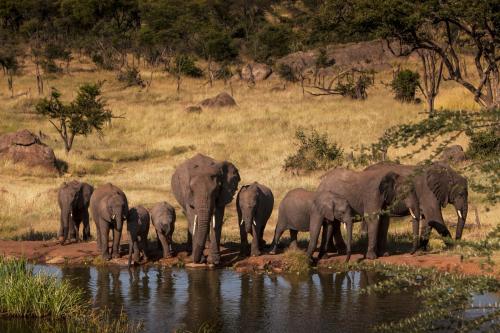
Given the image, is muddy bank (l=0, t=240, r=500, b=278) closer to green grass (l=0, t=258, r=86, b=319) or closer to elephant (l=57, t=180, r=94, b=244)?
elephant (l=57, t=180, r=94, b=244)

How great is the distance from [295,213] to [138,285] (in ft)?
14.3

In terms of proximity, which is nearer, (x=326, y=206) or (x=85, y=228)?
(x=326, y=206)

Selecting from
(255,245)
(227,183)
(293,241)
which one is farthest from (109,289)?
(293,241)

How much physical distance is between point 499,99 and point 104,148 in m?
21.0

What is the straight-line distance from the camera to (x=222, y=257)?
18375 millimetres

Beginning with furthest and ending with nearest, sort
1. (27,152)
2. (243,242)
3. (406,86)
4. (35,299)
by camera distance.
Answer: (406,86) < (27,152) < (243,242) < (35,299)

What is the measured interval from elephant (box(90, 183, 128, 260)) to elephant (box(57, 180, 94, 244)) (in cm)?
235

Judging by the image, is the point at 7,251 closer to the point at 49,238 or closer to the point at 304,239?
the point at 49,238

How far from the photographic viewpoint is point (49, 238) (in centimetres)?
2270

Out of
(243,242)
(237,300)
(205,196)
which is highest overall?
(205,196)

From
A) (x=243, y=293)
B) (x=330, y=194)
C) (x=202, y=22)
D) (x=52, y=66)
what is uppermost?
(x=202, y=22)

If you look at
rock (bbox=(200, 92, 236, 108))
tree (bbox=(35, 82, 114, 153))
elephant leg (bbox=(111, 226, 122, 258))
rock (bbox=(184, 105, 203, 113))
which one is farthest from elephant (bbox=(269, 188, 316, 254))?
rock (bbox=(200, 92, 236, 108))

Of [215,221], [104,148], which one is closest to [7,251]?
[215,221]

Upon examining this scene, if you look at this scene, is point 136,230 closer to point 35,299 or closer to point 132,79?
point 35,299
